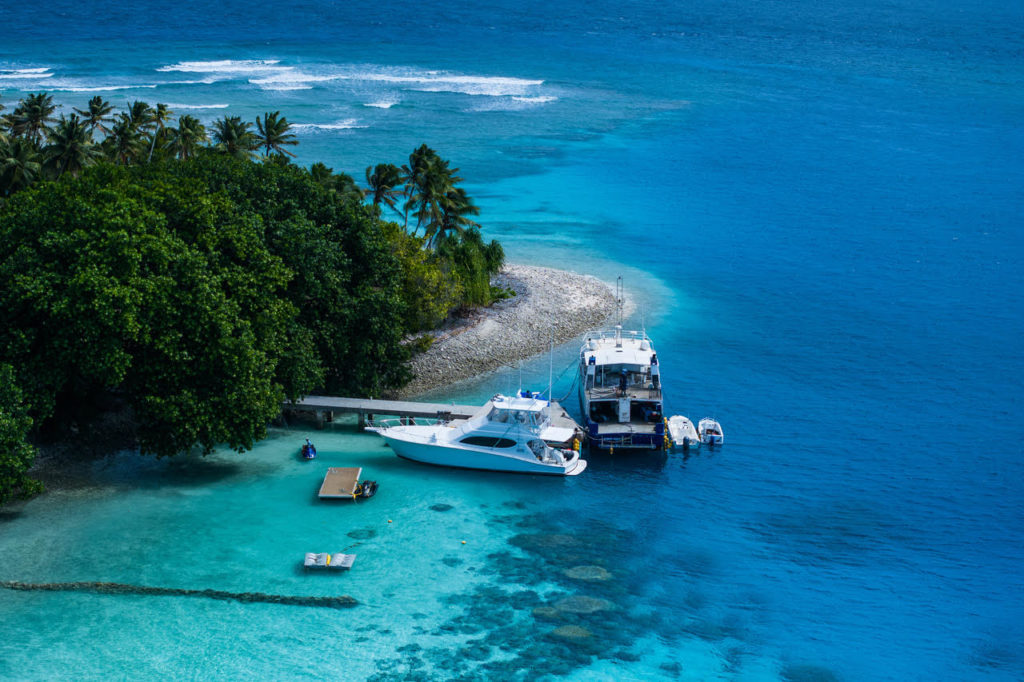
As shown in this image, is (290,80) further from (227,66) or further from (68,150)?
(68,150)

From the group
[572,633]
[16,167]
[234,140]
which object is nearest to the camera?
[572,633]

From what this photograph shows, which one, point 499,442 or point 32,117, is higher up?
point 32,117

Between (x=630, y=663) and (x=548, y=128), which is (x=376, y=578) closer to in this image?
(x=630, y=663)

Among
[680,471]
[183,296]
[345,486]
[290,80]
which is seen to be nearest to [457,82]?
[290,80]

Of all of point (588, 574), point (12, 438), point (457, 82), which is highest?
point (457, 82)

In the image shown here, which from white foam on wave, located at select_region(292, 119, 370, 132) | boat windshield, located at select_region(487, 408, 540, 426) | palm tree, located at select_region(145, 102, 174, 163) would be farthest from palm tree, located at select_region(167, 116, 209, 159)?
white foam on wave, located at select_region(292, 119, 370, 132)

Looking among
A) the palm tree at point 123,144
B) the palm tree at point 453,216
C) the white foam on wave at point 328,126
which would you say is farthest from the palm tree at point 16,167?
the white foam on wave at point 328,126

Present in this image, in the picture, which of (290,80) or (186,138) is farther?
(290,80)
